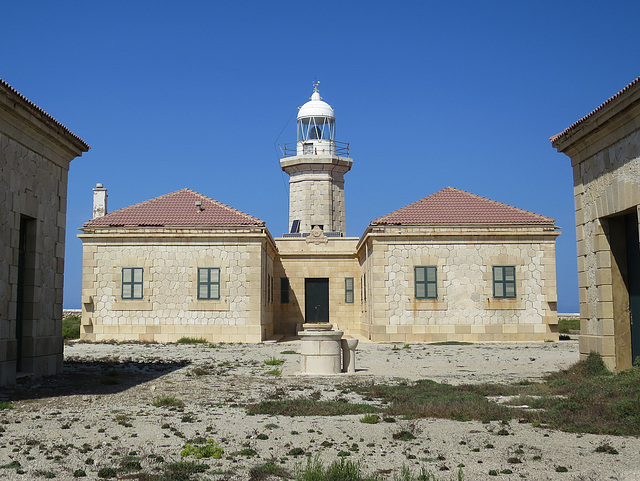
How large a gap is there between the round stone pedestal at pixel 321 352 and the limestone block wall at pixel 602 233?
438 centimetres

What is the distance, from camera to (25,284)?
1115 cm

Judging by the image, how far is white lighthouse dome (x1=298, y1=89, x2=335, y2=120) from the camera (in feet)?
107

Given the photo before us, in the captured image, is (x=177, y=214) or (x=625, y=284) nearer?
(x=625, y=284)

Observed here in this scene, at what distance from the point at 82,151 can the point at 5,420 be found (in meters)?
7.02

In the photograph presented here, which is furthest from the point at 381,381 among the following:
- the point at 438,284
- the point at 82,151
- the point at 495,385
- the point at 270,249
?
the point at 270,249

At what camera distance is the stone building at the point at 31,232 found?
10.0 m

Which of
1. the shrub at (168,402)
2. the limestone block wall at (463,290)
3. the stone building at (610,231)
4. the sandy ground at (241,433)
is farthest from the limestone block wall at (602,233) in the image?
the limestone block wall at (463,290)

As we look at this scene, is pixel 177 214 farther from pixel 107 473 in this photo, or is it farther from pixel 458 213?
pixel 107 473

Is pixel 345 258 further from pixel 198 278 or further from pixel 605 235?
pixel 605 235

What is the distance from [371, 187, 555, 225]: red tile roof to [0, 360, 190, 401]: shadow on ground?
36.1ft

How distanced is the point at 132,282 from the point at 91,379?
37.2 feet

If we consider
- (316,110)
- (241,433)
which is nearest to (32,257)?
(241,433)

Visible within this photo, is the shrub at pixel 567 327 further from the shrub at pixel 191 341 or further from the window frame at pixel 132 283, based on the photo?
the window frame at pixel 132 283

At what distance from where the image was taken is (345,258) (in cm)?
2816
